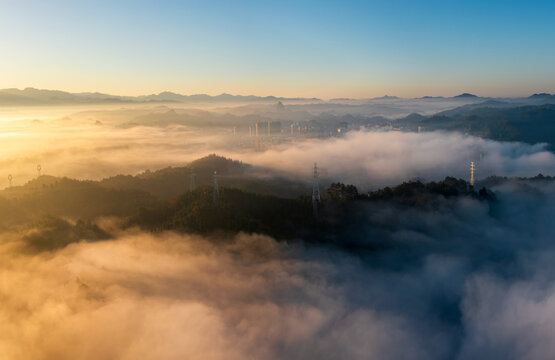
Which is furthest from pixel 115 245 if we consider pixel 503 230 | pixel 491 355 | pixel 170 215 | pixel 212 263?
pixel 503 230

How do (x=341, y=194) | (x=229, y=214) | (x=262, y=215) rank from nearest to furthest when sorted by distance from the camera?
(x=229, y=214) → (x=262, y=215) → (x=341, y=194)

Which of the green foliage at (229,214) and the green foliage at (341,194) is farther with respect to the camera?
the green foliage at (341,194)

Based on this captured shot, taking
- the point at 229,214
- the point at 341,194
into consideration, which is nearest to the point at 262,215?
the point at 229,214

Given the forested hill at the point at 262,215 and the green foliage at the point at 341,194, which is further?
the green foliage at the point at 341,194

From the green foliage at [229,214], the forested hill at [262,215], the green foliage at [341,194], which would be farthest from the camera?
the green foliage at [341,194]

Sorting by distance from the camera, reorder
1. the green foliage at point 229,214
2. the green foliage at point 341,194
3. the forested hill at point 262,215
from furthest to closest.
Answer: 1. the green foliage at point 341,194
2. the forested hill at point 262,215
3. the green foliage at point 229,214

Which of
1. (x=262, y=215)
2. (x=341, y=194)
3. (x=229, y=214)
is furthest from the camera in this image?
(x=341, y=194)

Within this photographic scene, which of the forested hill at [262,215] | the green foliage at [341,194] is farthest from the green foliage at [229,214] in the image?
the green foliage at [341,194]

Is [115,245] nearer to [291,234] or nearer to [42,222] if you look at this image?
[42,222]

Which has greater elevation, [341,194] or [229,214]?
[341,194]

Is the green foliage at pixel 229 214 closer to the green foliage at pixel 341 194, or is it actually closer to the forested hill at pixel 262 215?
the forested hill at pixel 262 215

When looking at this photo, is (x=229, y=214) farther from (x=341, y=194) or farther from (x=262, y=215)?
(x=341, y=194)
